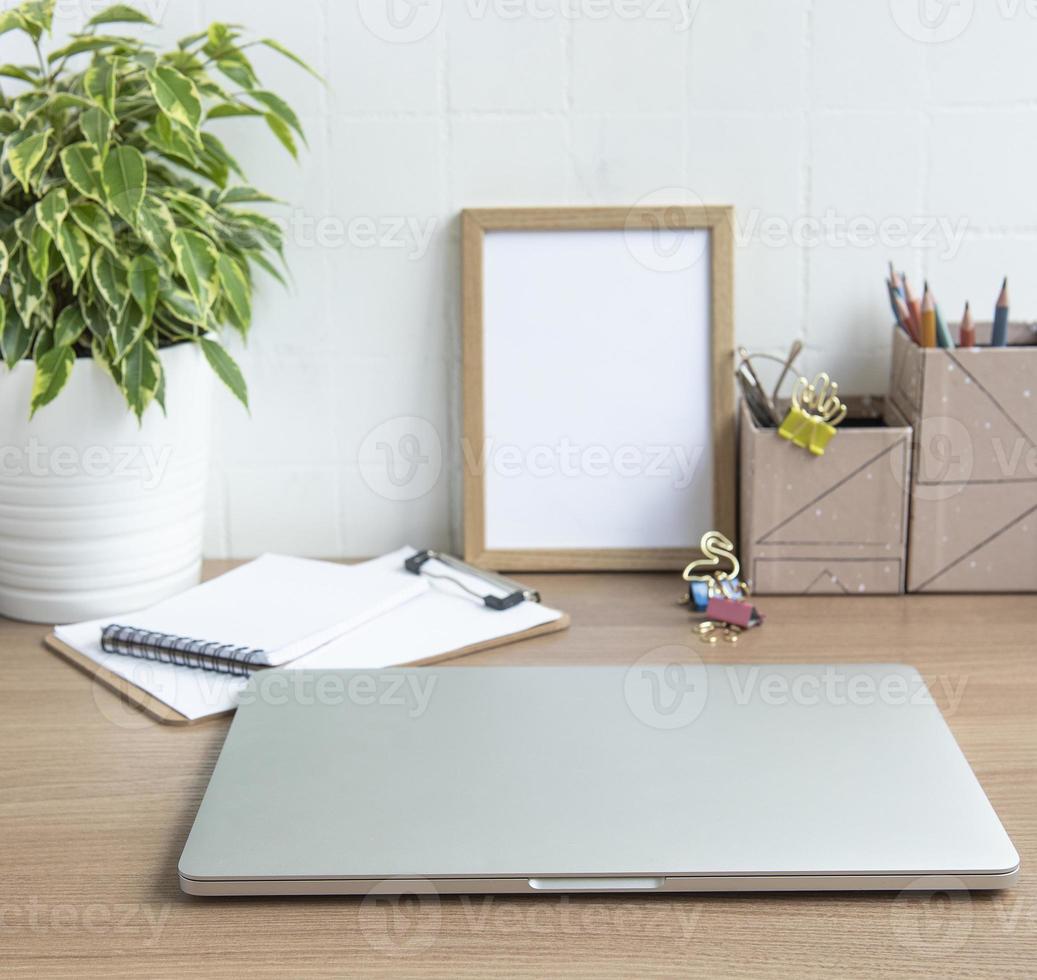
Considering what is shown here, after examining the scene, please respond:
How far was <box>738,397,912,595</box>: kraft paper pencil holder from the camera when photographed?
1.06 meters

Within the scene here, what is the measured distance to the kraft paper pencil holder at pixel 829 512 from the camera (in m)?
1.06

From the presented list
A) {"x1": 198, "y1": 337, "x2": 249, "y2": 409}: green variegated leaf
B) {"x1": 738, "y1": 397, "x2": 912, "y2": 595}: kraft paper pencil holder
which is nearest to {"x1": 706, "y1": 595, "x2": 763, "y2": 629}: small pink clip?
{"x1": 738, "y1": 397, "x2": 912, "y2": 595}: kraft paper pencil holder

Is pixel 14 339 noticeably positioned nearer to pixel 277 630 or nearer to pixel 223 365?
pixel 223 365

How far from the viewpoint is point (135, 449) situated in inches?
40.2

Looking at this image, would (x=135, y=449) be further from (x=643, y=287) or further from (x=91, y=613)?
(x=643, y=287)

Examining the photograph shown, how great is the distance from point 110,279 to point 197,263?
7cm

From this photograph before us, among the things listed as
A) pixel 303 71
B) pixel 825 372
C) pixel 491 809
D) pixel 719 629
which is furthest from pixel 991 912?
pixel 303 71

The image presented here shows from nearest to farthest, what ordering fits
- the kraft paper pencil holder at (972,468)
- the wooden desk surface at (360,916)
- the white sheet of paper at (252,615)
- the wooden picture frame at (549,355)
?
1. the wooden desk surface at (360,916)
2. the white sheet of paper at (252,615)
3. the kraft paper pencil holder at (972,468)
4. the wooden picture frame at (549,355)

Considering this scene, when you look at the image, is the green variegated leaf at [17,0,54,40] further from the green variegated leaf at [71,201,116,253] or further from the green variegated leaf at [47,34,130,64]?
the green variegated leaf at [71,201,116,253]

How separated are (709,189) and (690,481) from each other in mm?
280

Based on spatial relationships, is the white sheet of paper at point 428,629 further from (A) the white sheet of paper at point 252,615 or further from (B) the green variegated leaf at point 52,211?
(B) the green variegated leaf at point 52,211

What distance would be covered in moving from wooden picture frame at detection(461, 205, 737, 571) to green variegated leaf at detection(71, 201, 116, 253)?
340mm

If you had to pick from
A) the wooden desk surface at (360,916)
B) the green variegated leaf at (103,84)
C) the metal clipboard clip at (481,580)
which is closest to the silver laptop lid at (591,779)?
the wooden desk surface at (360,916)

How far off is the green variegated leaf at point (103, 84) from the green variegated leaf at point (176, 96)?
0.10 ft
